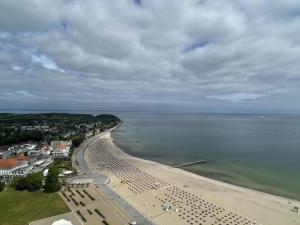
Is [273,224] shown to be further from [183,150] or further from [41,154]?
[41,154]

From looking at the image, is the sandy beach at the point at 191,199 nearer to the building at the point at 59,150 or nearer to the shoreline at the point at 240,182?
the shoreline at the point at 240,182

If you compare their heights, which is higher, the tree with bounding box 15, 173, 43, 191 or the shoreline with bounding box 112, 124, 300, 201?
the tree with bounding box 15, 173, 43, 191

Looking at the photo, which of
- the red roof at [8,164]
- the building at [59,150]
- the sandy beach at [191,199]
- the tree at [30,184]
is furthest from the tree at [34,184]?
the building at [59,150]

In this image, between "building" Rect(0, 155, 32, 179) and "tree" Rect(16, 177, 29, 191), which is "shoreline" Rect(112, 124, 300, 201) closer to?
"building" Rect(0, 155, 32, 179)

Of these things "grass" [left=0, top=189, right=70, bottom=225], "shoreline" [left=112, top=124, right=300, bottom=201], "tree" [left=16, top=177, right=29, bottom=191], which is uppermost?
"tree" [left=16, top=177, right=29, bottom=191]

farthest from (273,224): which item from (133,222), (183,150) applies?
(183,150)

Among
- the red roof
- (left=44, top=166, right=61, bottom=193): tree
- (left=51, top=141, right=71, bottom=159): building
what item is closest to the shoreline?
(left=51, top=141, right=71, bottom=159): building
